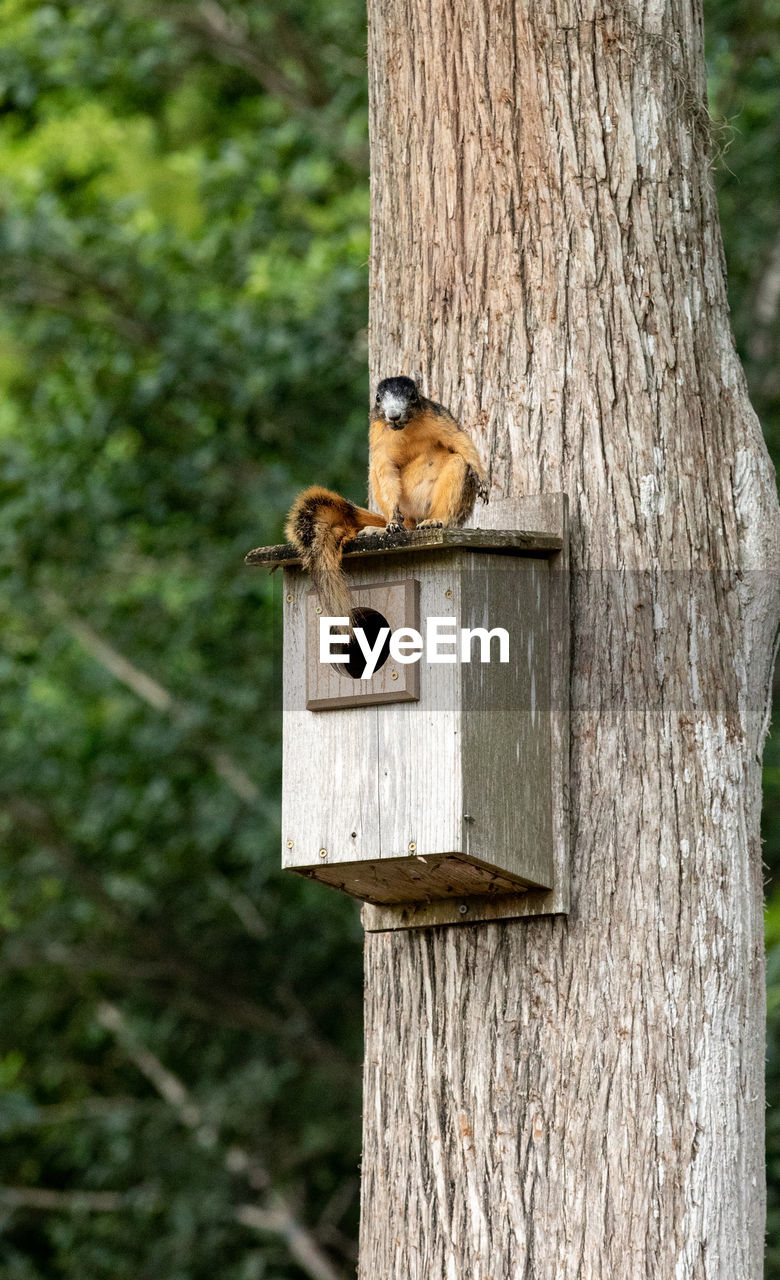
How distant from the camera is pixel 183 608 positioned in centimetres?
845

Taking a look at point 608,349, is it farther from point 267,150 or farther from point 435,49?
point 267,150

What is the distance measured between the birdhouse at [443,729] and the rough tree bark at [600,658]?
0.17 ft

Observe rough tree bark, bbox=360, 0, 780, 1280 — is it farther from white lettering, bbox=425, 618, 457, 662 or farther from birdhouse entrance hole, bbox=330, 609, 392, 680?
birdhouse entrance hole, bbox=330, 609, 392, 680

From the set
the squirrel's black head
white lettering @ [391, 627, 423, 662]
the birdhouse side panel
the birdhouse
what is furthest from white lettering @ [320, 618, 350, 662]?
the squirrel's black head

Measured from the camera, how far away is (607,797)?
2932mm

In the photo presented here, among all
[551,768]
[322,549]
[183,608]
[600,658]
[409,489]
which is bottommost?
[551,768]

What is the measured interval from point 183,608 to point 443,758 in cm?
564

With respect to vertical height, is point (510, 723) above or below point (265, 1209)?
above

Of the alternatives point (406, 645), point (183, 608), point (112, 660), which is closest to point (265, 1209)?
point (112, 660)

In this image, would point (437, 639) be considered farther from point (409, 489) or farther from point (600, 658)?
point (409, 489)

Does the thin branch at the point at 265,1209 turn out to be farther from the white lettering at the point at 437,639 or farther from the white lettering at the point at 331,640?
the white lettering at the point at 437,639

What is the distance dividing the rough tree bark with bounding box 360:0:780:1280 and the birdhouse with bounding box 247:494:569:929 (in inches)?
2.0

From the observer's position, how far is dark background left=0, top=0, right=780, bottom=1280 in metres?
7.61

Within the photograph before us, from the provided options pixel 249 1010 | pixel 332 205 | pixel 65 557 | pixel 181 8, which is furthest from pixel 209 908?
pixel 181 8
